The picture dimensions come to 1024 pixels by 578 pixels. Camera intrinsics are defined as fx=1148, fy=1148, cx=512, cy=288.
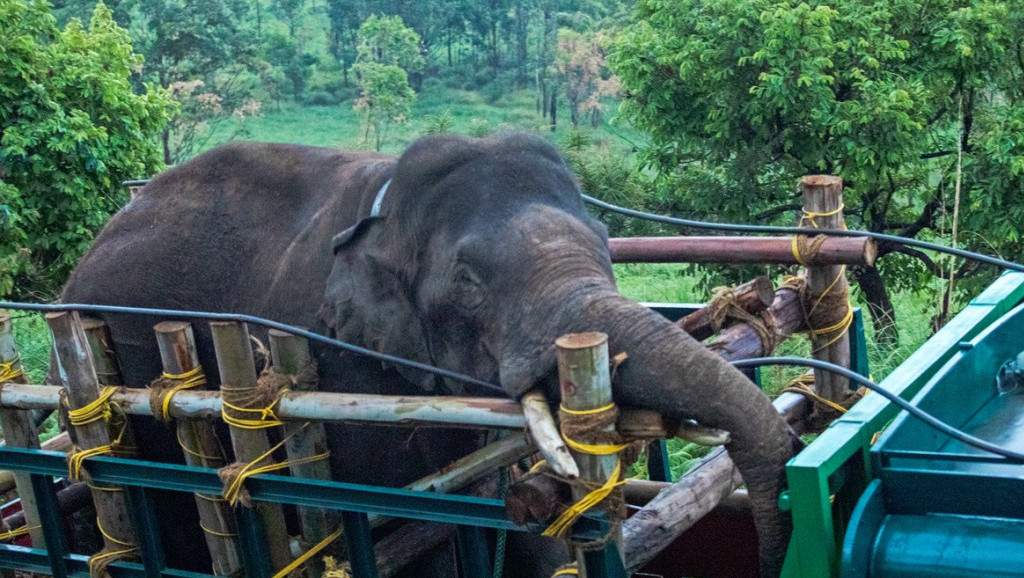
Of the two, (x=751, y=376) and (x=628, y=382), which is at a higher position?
(x=628, y=382)

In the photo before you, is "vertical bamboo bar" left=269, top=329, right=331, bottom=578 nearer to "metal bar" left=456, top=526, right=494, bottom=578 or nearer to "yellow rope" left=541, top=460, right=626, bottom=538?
"metal bar" left=456, top=526, right=494, bottom=578

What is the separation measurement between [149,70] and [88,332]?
23889mm

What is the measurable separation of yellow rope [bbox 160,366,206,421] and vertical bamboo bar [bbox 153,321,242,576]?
0.01 m

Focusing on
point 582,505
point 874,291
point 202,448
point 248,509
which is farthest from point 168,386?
point 874,291

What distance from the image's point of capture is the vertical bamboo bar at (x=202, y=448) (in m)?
3.47

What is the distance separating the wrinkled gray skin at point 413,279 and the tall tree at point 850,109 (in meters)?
5.02

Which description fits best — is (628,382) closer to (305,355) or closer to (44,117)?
(305,355)

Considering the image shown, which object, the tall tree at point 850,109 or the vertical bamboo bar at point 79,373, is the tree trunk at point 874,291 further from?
the vertical bamboo bar at point 79,373

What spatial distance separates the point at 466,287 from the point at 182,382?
Result: 3.13ft

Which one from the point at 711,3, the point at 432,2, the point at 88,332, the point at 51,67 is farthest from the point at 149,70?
the point at 88,332

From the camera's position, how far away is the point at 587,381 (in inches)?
A: 95.7

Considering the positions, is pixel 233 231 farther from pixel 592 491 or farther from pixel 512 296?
pixel 592 491

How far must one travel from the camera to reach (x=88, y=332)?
12.2 feet

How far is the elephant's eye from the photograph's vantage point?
126 inches
